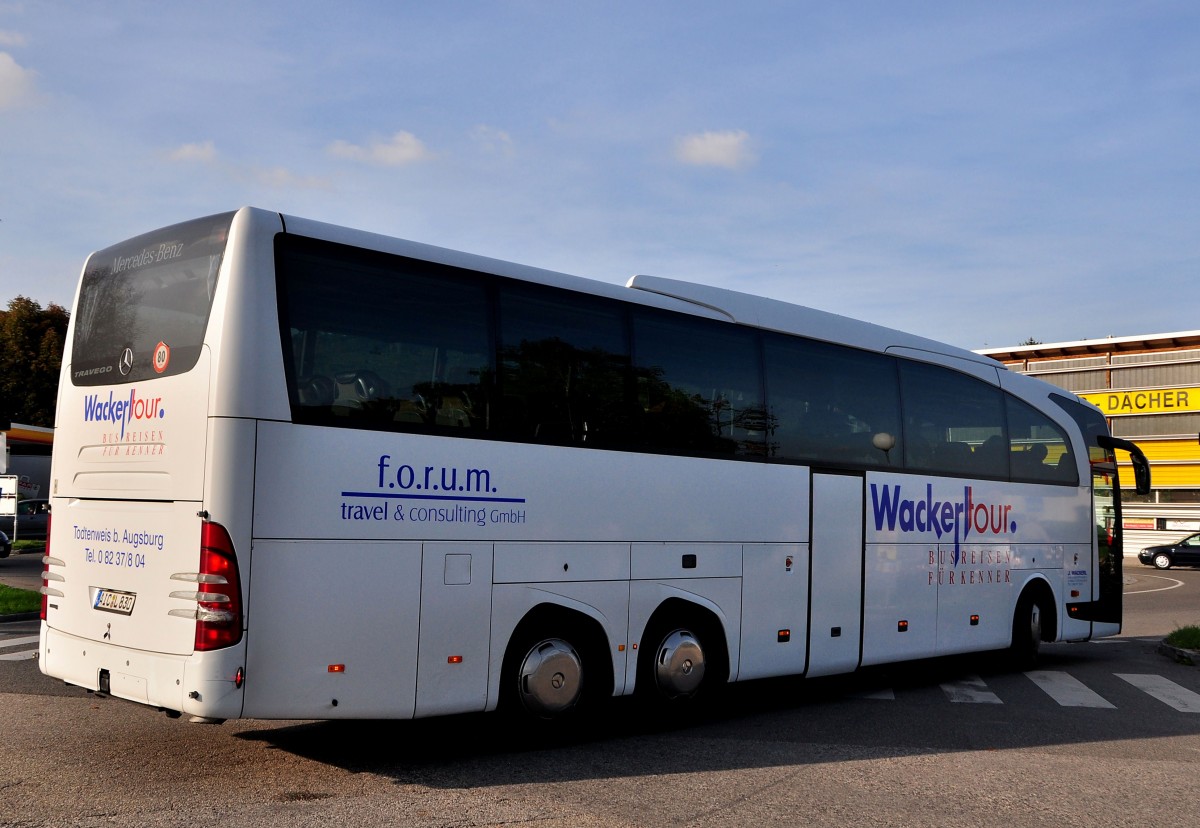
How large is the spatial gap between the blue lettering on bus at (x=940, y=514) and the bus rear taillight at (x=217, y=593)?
6.86 metres

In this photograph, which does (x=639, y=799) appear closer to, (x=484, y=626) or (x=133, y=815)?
(x=484, y=626)

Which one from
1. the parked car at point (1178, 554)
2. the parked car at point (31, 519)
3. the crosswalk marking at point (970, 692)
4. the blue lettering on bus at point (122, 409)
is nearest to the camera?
the blue lettering on bus at point (122, 409)

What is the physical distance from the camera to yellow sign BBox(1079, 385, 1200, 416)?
61500mm

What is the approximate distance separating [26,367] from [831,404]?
47.9 metres

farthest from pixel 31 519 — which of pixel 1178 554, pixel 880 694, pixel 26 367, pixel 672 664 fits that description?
pixel 1178 554

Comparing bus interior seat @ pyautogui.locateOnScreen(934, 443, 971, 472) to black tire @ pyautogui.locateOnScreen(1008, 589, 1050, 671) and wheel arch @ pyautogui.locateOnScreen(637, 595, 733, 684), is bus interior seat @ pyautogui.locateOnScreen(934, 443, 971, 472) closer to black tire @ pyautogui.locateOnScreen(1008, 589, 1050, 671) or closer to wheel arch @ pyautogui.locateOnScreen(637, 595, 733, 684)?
black tire @ pyautogui.locateOnScreen(1008, 589, 1050, 671)

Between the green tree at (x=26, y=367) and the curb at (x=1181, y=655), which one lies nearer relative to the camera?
the curb at (x=1181, y=655)

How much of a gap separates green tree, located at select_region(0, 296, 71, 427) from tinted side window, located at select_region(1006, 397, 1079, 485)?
45.7 m

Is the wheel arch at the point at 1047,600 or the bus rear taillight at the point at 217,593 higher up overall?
the bus rear taillight at the point at 217,593

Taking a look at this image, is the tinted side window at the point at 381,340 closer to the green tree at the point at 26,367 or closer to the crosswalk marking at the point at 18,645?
the crosswalk marking at the point at 18,645

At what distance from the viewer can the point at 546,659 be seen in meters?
8.41

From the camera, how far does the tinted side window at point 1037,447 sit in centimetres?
1390

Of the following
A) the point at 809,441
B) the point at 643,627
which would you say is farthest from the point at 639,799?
the point at 809,441

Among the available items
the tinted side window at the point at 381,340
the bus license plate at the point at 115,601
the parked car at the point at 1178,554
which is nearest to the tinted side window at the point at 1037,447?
the tinted side window at the point at 381,340
